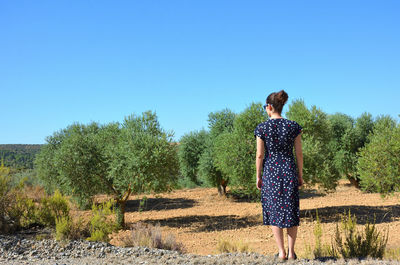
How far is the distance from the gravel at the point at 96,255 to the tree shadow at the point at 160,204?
11.8m

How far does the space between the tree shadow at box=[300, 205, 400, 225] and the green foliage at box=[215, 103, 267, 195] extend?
11.0 feet

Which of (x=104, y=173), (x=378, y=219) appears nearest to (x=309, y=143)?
(x=378, y=219)

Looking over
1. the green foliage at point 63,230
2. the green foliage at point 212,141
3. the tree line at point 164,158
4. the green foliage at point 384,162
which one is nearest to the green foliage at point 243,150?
the tree line at point 164,158

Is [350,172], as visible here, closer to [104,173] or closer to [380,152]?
[380,152]

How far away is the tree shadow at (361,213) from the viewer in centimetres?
1481

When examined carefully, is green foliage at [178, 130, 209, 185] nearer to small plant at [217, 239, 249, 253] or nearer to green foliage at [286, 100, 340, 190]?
green foliage at [286, 100, 340, 190]

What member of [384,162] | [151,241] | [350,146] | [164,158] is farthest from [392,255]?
[350,146]

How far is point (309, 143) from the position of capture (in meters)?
→ 14.7

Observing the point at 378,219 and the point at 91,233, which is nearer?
the point at 91,233

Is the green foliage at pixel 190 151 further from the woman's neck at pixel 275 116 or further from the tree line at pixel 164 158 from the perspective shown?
the woman's neck at pixel 275 116

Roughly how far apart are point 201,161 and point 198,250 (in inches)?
492

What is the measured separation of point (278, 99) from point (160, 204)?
59.3ft

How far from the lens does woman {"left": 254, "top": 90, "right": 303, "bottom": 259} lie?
4871 millimetres

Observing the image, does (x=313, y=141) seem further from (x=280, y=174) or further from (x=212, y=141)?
(x=280, y=174)
